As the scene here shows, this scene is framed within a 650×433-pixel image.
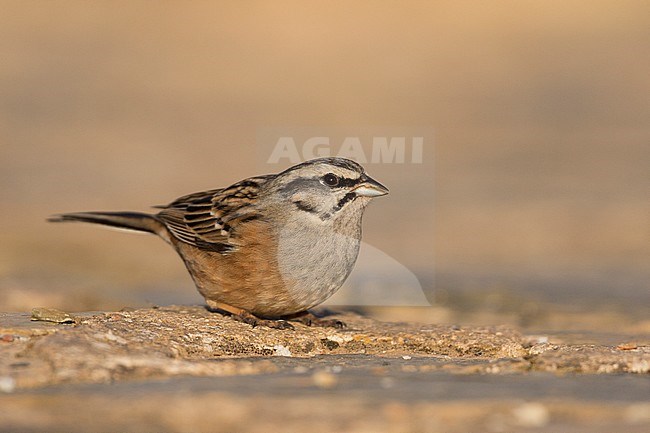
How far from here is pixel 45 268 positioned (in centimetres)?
998

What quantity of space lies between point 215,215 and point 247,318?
2.95ft

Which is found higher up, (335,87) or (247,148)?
(335,87)

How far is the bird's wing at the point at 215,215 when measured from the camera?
7.23m

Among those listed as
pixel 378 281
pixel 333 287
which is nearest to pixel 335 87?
pixel 378 281

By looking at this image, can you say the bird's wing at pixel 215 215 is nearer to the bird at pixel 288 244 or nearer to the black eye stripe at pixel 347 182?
the bird at pixel 288 244

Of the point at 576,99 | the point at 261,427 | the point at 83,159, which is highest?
the point at 576,99

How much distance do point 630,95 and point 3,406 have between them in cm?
1775

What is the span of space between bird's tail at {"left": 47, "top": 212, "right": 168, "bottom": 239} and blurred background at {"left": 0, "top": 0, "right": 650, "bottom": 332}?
625 mm

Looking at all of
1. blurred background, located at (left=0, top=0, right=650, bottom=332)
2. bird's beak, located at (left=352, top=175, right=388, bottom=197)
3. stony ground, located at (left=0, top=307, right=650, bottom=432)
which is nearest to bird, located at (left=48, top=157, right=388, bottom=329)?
bird's beak, located at (left=352, top=175, right=388, bottom=197)

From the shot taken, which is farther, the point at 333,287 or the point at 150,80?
the point at 150,80

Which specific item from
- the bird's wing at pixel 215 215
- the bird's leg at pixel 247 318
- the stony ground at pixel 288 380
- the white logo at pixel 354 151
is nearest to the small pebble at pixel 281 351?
the stony ground at pixel 288 380

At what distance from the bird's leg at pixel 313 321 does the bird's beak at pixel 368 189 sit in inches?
34.2

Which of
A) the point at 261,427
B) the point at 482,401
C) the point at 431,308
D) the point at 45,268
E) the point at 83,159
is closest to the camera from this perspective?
the point at 261,427

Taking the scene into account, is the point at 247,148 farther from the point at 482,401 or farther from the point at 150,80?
the point at 482,401
